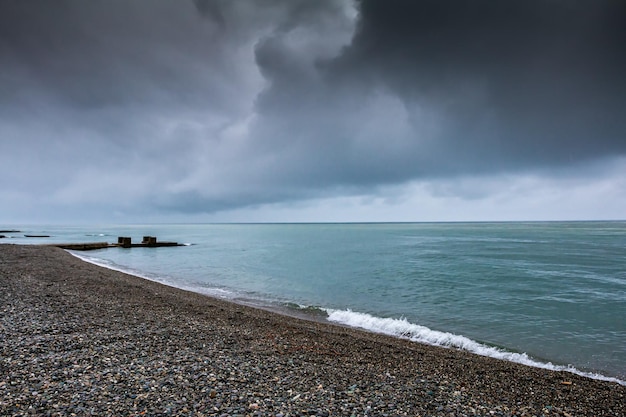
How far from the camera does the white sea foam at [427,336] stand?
1209 cm

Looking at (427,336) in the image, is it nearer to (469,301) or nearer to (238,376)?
(469,301)

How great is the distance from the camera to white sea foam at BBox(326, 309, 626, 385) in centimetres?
1209

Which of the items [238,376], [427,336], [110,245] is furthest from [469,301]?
[110,245]

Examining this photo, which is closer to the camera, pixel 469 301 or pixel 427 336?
pixel 427 336

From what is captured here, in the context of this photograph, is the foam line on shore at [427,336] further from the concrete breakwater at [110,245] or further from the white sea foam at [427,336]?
the concrete breakwater at [110,245]

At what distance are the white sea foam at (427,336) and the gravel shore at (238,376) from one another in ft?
7.41

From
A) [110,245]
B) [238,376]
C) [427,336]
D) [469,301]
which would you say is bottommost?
[469,301]

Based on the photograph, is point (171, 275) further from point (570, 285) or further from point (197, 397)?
point (570, 285)

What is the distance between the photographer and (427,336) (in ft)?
48.9

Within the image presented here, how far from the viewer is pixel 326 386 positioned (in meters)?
7.17

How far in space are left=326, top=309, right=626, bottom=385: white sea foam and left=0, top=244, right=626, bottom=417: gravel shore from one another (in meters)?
2.26

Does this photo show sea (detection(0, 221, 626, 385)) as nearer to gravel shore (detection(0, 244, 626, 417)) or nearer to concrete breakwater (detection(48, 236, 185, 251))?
gravel shore (detection(0, 244, 626, 417))

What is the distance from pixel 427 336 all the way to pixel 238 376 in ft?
33.7

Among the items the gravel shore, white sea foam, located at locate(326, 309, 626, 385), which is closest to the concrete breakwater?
the gravel shore
